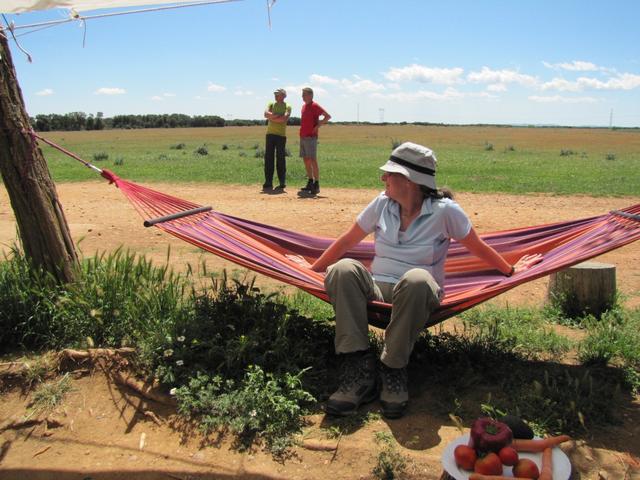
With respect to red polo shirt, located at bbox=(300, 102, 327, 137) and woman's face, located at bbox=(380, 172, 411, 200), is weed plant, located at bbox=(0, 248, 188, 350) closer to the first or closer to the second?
woman's face, located at bbox=(380, 172, 411, 200)

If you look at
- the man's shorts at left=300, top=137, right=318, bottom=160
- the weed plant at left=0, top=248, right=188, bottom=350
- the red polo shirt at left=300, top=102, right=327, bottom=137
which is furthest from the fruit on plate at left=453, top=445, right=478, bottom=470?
the red polo shirt at left=300, top=102, right=327, bottom=137

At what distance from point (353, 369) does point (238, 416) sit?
1.93ft

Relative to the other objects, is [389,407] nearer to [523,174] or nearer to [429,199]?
[429,199]

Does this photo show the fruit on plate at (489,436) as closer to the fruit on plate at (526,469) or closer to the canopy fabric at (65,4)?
the fruit on plate at (526,469)

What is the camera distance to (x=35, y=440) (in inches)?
111

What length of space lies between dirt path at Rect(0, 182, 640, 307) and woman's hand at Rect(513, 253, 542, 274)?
43.0 inches

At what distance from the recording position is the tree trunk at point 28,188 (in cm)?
340

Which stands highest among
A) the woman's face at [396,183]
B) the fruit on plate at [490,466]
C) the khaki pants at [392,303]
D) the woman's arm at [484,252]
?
the woman's face at [396,183]

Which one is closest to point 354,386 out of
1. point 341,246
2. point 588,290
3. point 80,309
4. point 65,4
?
point 341,246

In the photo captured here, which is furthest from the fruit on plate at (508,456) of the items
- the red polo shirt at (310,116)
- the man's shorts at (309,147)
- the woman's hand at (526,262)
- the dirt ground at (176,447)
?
the red polo shirt at (310,116)

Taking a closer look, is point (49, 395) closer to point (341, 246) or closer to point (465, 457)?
point (341, 246)

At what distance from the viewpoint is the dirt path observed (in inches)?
214

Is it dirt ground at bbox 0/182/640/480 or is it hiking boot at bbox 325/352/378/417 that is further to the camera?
hiking boot at bbox 325/352/378/417

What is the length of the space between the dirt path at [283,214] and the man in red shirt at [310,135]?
0.31 metres
